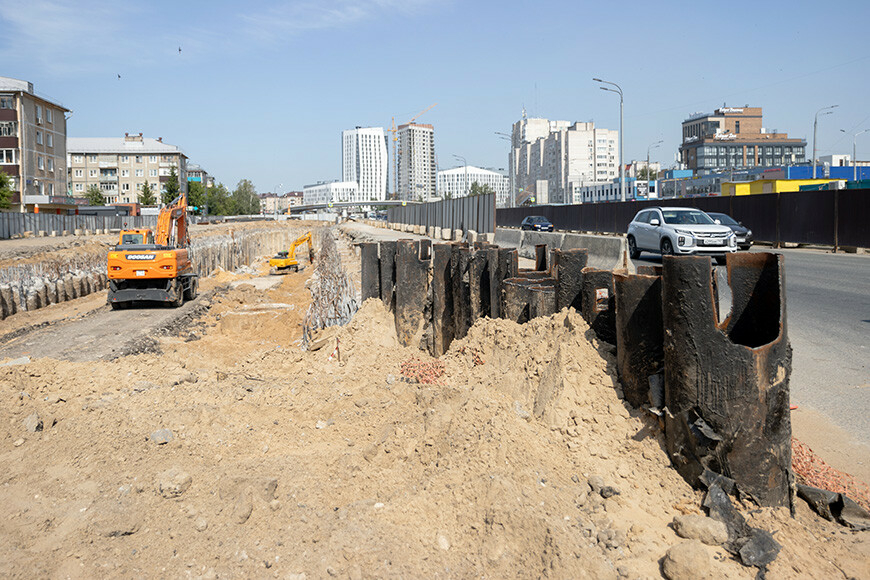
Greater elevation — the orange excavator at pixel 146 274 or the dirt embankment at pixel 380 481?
the orange excavator at pixel 146 274

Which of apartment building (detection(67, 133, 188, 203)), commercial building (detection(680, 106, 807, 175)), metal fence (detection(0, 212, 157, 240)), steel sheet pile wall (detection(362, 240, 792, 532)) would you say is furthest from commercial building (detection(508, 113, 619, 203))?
steel sheet pile wall (detection(362, 240, 792, 532))

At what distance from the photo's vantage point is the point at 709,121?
17775 centimetres

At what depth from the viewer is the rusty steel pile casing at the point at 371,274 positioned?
9.06 meters

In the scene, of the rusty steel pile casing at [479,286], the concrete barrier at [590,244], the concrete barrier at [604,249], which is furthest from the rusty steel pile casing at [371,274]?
the concrete barrier at [604,249]

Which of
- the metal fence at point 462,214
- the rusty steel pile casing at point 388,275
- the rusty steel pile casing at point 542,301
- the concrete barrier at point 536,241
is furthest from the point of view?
the metal fence at point 462,214

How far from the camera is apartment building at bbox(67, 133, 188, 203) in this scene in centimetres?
11381

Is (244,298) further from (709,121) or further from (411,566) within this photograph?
(709,121)

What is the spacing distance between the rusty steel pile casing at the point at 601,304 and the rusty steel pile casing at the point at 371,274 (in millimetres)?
4264

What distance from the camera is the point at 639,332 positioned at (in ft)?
15.0

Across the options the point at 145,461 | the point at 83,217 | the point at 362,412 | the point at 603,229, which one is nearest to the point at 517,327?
the point at 362,412

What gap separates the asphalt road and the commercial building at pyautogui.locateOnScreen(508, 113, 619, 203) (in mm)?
104210

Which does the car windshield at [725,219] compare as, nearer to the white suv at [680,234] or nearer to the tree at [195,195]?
the white suv at [680,234]

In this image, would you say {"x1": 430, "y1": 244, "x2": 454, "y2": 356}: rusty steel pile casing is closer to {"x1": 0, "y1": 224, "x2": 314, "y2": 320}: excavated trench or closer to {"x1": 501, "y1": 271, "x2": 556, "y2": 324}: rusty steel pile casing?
{"x1": 501, "y1": 271, "x2": 556, "y2": 324}: rusty steel pile casing

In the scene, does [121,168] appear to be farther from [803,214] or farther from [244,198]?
[803,214]
